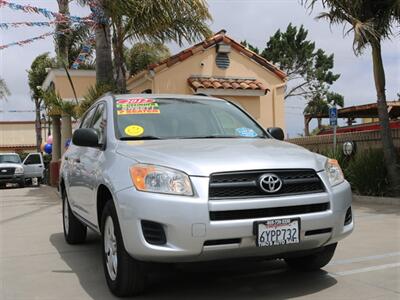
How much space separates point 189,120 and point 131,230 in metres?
1.77

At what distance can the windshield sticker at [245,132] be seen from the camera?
551 cm

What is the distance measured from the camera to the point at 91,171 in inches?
206

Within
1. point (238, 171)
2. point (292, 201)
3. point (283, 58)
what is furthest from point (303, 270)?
point (283, 58)

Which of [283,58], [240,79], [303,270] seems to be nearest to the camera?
[303,270]

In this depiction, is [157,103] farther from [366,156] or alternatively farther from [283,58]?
[283,58]

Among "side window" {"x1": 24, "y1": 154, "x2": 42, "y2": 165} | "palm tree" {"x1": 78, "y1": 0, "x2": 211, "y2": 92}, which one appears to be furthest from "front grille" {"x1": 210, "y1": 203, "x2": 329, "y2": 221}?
"side window" {"x1": 24, "y1": 154, "x2": 42, "y2": 165}

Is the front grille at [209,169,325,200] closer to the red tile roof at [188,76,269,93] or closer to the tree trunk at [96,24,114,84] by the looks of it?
the tree trunk at [96,24,114,84]

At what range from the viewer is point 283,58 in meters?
42.6

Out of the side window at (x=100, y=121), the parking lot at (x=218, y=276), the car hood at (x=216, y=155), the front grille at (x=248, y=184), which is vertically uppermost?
the side window at (x=100, y=121)

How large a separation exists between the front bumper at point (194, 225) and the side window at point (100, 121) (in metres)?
1.38

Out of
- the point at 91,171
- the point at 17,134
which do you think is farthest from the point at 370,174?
the point at 17,134

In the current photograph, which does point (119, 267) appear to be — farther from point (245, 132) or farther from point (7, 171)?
point (7, 171)

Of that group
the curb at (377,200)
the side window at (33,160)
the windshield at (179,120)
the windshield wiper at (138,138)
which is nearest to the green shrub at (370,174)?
the curb at (377,200)

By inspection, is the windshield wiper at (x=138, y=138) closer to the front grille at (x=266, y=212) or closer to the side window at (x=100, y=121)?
the side window at (x=100, y=121)
